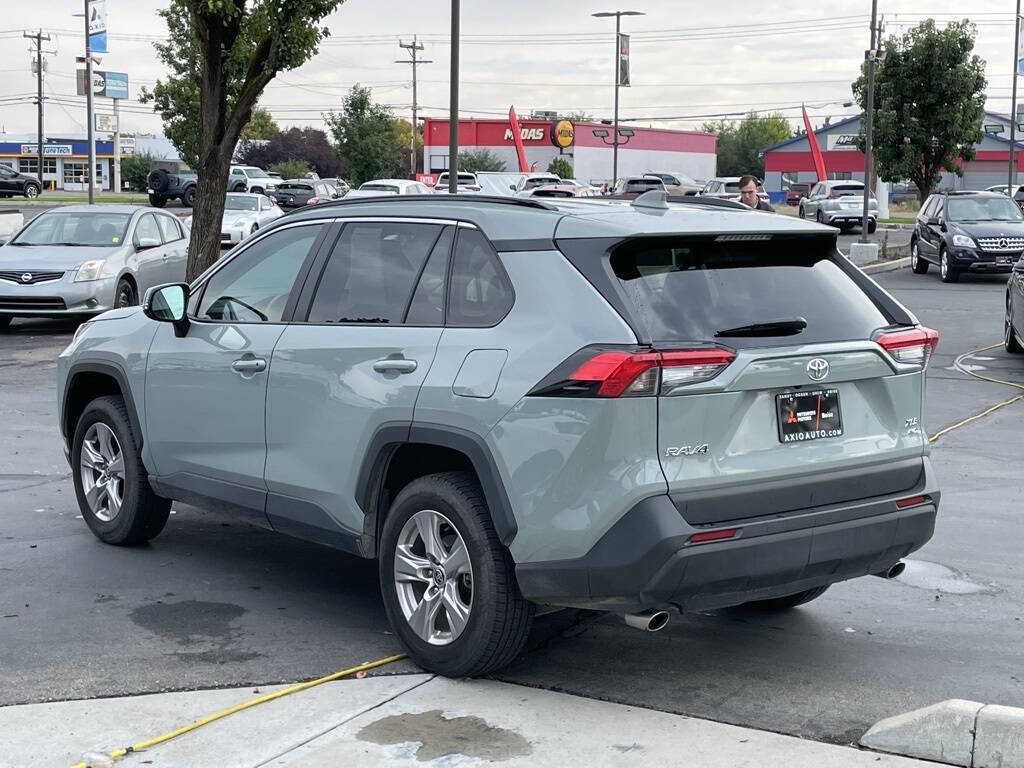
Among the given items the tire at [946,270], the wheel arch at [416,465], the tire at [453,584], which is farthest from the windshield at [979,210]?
the tire at [453,584]

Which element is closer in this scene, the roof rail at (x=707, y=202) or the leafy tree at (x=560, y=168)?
the roof rail at (x=707, y=202)

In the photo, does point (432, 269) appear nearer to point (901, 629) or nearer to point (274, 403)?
point (274, 403)

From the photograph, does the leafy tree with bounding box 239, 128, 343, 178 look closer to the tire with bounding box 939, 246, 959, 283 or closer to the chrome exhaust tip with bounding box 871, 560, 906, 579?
the tire with bounding box 939, 246, 959, 283

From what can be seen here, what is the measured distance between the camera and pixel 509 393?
4871mm

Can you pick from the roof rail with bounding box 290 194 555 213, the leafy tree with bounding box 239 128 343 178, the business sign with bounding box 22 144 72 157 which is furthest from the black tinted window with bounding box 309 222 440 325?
the business sign with bounding box 22 144 72 157

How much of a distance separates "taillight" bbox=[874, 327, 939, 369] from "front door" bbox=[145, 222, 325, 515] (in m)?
2.52

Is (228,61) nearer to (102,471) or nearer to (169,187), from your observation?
(102,471)

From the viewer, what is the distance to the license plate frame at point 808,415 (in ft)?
16.0

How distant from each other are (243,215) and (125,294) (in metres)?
16.9

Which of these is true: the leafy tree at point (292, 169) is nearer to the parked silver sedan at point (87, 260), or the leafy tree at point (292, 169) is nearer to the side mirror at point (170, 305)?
the parked silver sedan at point (87, 260)

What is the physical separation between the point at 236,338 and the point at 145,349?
31.5 inches

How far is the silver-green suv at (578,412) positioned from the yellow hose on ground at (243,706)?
0.20m

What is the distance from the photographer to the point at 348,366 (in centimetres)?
561

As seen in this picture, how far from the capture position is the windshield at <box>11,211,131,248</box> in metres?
18.1
